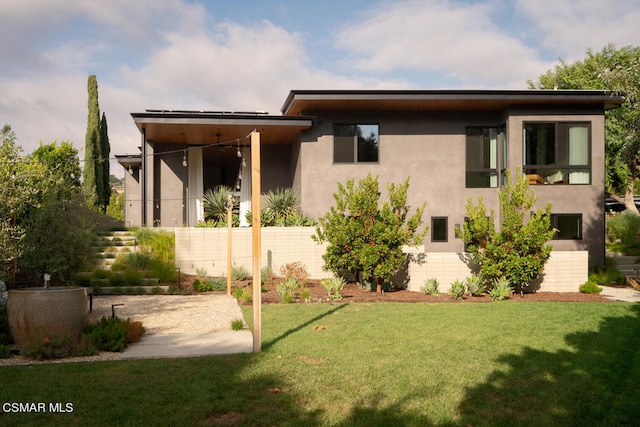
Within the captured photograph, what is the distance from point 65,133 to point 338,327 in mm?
30308

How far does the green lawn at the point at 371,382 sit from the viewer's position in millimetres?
5695

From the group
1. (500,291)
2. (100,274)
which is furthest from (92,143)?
(500,291)

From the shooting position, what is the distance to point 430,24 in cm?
1812

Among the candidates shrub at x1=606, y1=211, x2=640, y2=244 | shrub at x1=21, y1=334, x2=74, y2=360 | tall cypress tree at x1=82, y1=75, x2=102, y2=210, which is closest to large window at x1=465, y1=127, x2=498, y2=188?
shrub at x1=606, y1=211, x2=640, y2=244

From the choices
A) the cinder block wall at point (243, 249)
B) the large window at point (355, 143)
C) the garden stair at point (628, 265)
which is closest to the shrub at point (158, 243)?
the cinder block wall at point (243, 249)

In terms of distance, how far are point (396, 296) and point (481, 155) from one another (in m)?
8.24

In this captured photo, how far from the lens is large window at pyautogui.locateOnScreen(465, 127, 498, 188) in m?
21.4

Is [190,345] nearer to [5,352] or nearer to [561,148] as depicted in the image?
[5,352]

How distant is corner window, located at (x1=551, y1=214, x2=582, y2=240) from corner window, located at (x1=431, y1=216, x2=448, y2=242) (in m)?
3.84

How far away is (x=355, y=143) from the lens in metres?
21.0

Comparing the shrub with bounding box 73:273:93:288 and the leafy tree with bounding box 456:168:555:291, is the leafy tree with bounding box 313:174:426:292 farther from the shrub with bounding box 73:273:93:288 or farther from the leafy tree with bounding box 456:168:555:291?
the shrub with bounding box 73:273:93:288

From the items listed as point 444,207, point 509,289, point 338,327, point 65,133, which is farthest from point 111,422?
point 65,133

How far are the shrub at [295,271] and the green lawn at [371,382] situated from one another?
26.0ft

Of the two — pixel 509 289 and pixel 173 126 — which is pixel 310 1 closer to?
pixel 173 126
